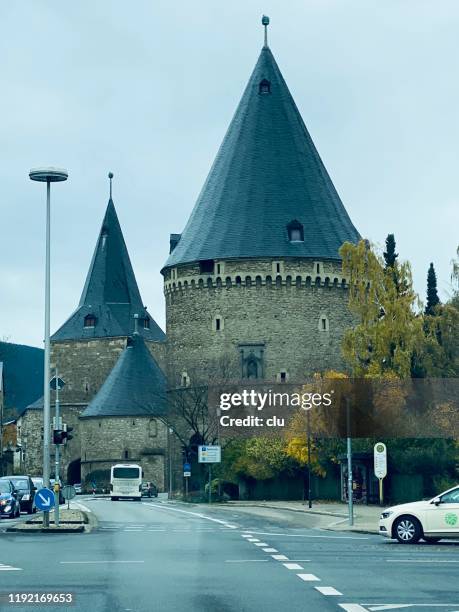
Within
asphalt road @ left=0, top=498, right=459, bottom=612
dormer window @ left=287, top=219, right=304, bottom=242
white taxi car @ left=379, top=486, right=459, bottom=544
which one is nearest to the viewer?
asphalt road @ left=0, top=498, right=459, bottom=612

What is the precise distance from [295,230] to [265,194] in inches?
114

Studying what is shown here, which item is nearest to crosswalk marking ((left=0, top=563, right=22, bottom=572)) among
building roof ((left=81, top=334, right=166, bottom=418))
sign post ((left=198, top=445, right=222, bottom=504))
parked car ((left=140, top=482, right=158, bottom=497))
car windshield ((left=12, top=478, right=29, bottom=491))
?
car windshield ((left=12, top=478, right=29, bottom=491))

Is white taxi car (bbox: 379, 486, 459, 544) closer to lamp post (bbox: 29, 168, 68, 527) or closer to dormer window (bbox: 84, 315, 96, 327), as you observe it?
lamp post (bbox: 29, 168, 68, 527)

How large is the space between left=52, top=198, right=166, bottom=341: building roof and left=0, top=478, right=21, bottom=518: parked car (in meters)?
78.0

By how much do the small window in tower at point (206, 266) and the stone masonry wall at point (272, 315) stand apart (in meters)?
0.30

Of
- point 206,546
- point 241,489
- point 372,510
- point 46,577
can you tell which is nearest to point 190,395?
point 241,489

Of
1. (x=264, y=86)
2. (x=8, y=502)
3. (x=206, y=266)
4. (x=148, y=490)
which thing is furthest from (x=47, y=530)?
(x=264, y=86)

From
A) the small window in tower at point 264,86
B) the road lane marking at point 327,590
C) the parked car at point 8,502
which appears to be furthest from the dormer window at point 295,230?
the road lane marking at point 327,590

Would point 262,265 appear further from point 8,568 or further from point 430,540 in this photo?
point 8,568

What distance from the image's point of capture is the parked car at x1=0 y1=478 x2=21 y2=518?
131ft

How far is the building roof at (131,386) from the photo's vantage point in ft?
346

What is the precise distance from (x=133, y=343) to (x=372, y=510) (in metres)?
62.3

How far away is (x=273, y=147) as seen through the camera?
89.5 metres

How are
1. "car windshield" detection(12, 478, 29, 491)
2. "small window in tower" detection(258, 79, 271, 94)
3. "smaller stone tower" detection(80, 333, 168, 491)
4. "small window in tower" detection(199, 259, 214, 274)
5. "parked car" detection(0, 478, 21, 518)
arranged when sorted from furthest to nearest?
"smaller stone tower" detection(80, 333, 168, 491), "small window in tower" detection(258, 79, 271, 94), "small window in tower" detection(199, 259, 214, 274), "car windshield" detection(12, 478, 29, 491), "parked car" detection(0, 478, 21, 518)
